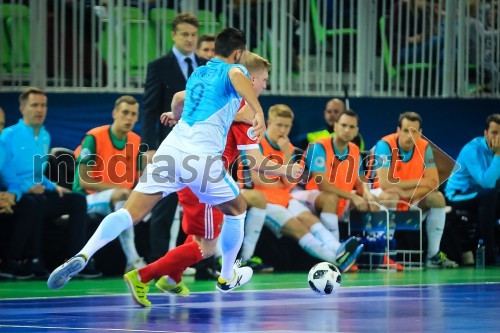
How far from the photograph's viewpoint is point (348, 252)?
1323 cm

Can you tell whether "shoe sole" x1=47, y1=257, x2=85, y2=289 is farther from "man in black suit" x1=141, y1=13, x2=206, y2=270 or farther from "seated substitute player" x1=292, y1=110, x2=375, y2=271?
"seated substitute player" x1=292, y1=110, x2=375, y2=271

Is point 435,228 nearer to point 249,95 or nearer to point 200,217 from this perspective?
point 200,217

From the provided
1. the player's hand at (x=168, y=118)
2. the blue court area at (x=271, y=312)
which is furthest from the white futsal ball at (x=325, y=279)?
the player's hand at (x=168, y=118)

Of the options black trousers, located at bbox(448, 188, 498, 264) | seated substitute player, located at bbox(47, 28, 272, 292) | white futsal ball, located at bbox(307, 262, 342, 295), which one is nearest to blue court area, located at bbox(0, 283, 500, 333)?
white futsal ball, located at bbox(307, 262, 342, 295)

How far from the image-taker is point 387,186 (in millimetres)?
15047

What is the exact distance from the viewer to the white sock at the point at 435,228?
49.1 feet

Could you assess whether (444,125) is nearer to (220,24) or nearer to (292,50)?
(292,50)

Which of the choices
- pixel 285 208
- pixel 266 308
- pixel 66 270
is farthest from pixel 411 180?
pixel 66 270

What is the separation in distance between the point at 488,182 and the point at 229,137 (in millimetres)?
6386

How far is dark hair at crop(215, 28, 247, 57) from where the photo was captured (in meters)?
8.67

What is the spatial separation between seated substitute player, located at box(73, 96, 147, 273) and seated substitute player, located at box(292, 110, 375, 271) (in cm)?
229

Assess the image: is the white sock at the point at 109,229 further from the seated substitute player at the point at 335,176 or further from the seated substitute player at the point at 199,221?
the seated substitute player at the point at 335,176

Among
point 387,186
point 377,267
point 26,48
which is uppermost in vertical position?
point 26,48

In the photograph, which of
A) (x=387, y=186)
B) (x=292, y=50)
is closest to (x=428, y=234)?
(x=387, y=186)
